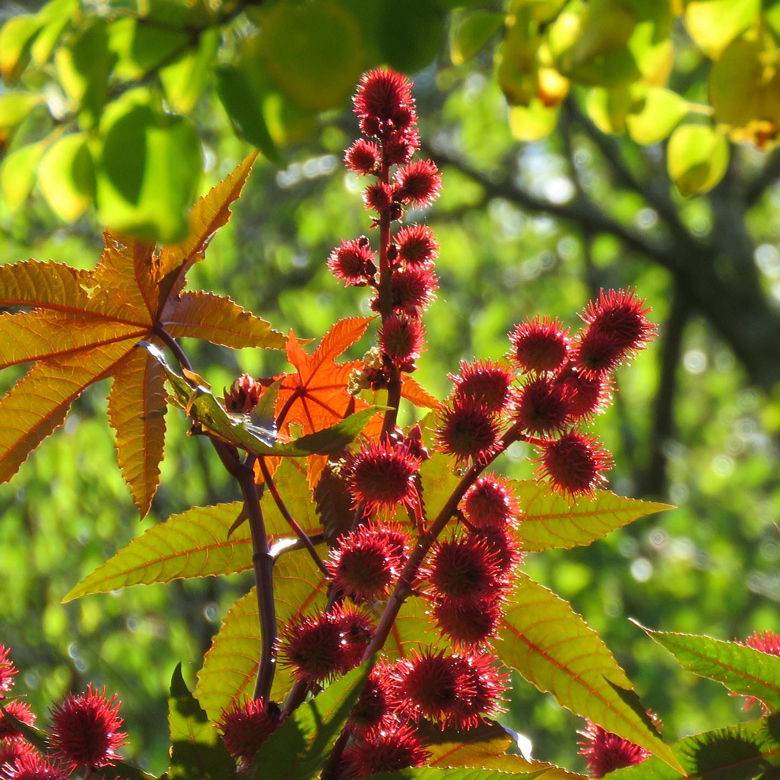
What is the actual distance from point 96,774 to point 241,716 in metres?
0.22

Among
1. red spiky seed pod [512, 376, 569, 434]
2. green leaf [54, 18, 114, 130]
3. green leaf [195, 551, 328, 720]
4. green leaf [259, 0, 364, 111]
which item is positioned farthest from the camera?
green leaf [195, 551, 328, 720]

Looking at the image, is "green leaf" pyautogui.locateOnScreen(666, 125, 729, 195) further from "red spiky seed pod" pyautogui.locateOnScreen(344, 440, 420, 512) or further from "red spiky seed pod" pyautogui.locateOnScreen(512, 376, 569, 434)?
"red spiky seed pod" pyautogui.locateOnScreen(344, 440, 420, 512)

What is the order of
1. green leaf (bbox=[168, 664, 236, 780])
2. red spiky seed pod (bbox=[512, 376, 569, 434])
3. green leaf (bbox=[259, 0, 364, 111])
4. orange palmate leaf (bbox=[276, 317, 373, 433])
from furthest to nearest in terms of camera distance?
orange palmate leaf (bbox=[276, 317, 373, 433]) < red spiky seed pod (bbox=[512, 376, 569, 434]) < green leaf (bbox=[168, 664, 236, 780]) < green leaf (bbox=[259, 0, 364, 111])

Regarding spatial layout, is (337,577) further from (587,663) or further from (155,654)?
(155,654)

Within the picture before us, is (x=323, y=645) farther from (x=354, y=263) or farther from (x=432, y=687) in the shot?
(x=354, y=263)

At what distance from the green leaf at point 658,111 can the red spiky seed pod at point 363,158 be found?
41cm

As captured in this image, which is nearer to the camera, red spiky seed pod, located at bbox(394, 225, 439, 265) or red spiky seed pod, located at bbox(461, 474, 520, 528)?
red spiky seed pod, located at bbox(461, 474, 520, 528)

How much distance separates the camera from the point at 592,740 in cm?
129

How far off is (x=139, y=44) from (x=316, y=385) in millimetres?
614

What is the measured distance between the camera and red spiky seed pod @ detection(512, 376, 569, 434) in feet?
3.97

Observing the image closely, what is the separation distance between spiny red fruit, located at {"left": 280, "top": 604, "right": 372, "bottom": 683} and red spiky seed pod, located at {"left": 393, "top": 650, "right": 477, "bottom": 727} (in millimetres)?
63

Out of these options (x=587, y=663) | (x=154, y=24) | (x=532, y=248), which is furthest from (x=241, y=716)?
(x=532, y=248)

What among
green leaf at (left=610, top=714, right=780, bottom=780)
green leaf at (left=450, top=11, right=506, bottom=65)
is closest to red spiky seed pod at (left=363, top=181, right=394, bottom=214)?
green leaf at (left=450, top=11, right=506, bottom=65)

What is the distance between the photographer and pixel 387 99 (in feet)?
4.60
